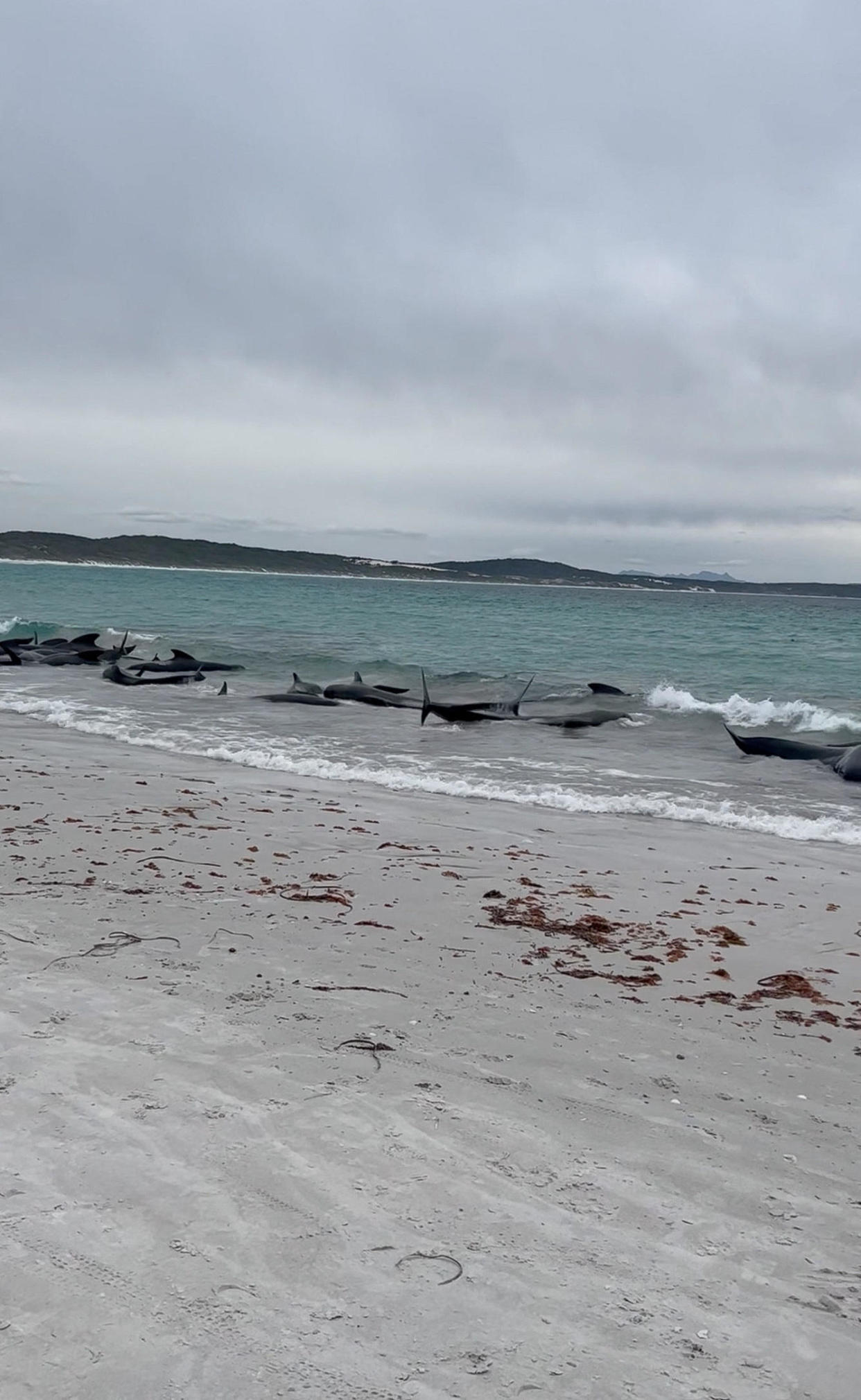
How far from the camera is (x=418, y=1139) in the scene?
354cm

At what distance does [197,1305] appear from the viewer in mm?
2635

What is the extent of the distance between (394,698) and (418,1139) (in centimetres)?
1785

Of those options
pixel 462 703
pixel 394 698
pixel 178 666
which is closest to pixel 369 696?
pixel 394 698

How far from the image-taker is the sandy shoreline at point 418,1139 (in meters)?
2.56

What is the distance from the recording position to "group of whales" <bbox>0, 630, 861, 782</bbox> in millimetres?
16000

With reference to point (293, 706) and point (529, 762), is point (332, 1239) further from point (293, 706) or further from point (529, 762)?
point (293, 706)

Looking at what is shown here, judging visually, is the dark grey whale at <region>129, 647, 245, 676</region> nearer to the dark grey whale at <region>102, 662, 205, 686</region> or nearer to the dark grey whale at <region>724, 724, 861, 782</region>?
the dark grey whale at <region>102, 662, 205, 686</region>

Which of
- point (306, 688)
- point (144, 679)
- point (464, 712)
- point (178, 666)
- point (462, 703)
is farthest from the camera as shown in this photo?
point (178, 666)

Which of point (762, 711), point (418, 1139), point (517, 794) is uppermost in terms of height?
point (762, 711)

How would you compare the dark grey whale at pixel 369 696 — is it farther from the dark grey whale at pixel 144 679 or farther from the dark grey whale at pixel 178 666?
the dark grey whale at pixel 178 666

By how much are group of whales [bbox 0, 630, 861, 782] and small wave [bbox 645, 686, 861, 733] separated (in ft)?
3.60

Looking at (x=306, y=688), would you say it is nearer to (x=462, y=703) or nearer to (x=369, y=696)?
(x=369, y=696)

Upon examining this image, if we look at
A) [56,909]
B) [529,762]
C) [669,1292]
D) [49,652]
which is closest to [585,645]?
[49,652]

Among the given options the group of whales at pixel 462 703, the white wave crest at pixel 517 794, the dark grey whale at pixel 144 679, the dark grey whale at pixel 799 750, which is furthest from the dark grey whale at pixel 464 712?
the dark grey whale at pixel 144 679
